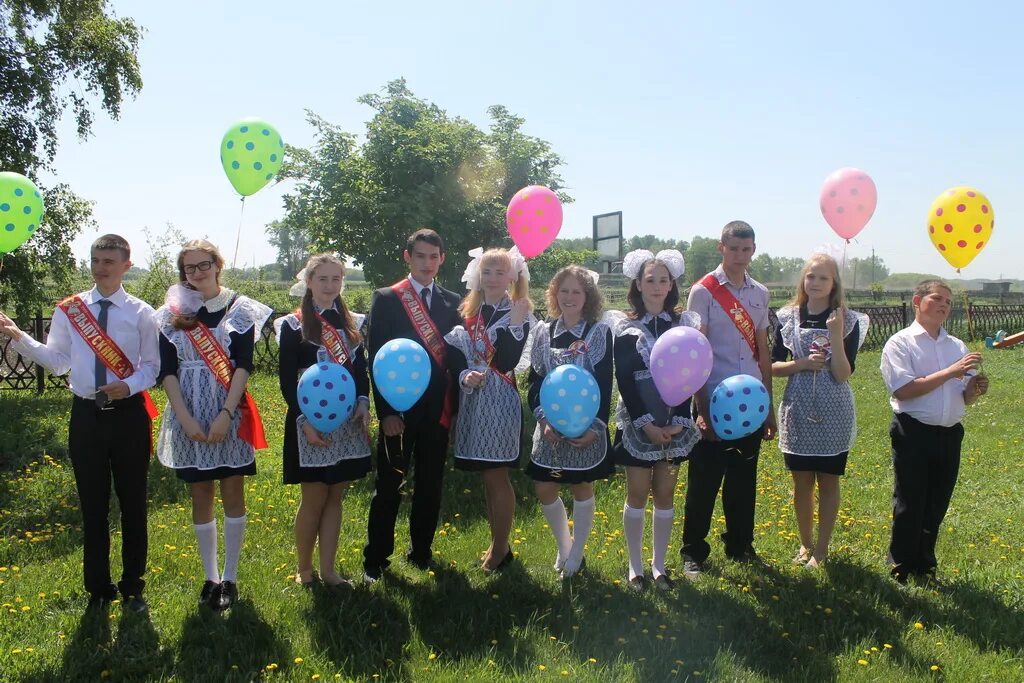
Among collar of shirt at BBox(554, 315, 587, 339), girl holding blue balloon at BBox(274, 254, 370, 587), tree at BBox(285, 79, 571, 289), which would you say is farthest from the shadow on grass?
tree at BBox(285, 79, 571, 289)

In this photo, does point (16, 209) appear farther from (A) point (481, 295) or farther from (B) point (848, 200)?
(B) point (848, 200)

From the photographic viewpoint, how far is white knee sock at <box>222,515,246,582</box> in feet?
12.9

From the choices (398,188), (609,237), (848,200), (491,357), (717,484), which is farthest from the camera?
(609,237)

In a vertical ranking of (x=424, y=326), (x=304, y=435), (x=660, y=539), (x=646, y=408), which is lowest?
(x=660, y=539)

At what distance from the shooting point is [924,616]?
3871 mm

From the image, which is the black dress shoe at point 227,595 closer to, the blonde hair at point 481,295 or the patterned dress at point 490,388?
the patterned dress at point 490,388

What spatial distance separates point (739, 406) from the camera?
3.79 meters

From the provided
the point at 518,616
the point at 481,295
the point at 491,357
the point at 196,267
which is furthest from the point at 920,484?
the point at 196,267

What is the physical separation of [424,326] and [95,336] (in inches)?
65.3

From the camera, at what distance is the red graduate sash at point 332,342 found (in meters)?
3.90

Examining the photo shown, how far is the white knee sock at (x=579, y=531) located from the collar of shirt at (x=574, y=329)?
964 millimetres

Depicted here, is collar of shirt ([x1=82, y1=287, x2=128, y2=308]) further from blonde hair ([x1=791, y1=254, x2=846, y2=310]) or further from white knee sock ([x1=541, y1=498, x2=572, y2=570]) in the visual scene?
blonde hair ([x1=791, y1=254, x2=846, y2=310])

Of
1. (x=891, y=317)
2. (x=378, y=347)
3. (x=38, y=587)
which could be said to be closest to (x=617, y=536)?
(x=378, y=347)

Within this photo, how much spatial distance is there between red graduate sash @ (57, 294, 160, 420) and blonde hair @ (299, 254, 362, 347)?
89 centimetres
